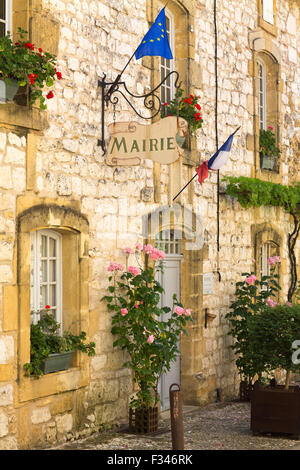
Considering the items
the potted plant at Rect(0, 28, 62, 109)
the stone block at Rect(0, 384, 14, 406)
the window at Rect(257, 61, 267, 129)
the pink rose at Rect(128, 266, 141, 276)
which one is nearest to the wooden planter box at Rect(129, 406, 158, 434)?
the pink rose at Rect(128, 266, 141, 276)

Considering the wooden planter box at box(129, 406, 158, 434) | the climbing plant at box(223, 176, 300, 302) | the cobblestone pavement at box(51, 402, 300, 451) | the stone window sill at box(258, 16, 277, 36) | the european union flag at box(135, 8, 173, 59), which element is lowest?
the cobblestone pavement at box(51, 402, 300, 451)

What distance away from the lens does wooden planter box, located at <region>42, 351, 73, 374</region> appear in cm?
692

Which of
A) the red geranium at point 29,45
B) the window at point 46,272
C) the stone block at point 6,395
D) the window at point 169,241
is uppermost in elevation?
the red geranium at point 29,45

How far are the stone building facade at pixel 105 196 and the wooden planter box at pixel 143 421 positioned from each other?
219 mm

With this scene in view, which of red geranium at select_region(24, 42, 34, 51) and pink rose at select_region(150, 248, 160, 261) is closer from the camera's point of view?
red geranium at select_region(24, 42, 34, 51)

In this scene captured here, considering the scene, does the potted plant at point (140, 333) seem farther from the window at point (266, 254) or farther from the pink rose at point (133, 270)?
the window at point (266, 254)

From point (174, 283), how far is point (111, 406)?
2.18 meters

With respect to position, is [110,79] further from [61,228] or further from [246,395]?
[246,395]

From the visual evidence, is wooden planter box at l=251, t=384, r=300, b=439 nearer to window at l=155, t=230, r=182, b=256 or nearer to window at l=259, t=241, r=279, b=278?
window at l=155, t=230, r=182, b=256

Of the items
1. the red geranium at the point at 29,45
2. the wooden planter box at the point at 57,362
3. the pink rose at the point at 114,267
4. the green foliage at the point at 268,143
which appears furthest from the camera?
the green foliage at the point at 268,143

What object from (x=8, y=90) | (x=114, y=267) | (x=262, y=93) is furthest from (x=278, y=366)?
(x=262, y=93)

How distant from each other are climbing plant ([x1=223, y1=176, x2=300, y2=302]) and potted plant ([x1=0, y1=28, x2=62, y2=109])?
13.6ft

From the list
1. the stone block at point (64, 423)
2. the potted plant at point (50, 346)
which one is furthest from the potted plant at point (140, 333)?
the stone block at point (64, 423)

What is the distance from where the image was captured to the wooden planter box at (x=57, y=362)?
6.92 metres
